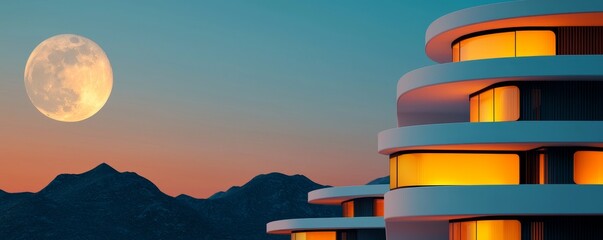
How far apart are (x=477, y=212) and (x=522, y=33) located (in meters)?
6.50

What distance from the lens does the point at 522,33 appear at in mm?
40125

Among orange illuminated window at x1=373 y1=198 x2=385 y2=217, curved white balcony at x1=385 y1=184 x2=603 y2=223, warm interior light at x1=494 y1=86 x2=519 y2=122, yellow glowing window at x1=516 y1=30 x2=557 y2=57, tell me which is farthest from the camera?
orange illuminated window at x1=373 y1=198 x2=385 y2=217

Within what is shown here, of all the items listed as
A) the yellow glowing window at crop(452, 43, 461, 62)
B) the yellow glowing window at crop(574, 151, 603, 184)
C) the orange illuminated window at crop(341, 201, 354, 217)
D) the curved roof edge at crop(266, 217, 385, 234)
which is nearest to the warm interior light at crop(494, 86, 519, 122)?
the yellow glowing window at crop(574, 151, 603, 184)

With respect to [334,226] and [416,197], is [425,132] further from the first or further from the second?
[334,226]

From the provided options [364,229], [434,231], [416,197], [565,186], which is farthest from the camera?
[364,229]

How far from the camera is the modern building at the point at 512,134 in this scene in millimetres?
37344

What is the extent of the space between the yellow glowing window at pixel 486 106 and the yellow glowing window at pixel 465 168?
1.26 metres

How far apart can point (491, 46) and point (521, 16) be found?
2171 mm

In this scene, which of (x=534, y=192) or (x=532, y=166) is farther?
(x=532, y=166)

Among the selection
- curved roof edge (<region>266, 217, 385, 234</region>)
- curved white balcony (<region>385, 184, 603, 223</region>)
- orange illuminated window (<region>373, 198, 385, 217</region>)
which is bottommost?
curved white balcony (<region>385, 184, 603, 223</region>)

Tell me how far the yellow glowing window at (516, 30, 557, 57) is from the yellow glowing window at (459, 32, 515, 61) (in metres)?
0.25

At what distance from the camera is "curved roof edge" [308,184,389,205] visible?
7225 centimetres

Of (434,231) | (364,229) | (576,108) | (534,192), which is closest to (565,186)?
(534,192)

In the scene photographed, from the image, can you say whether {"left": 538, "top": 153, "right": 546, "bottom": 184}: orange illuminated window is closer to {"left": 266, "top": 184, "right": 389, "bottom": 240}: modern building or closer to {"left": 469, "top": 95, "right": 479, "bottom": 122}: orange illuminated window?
{"left": 469, "top": 95, "right": 479, "bottom": 122}: orange illuminated window
